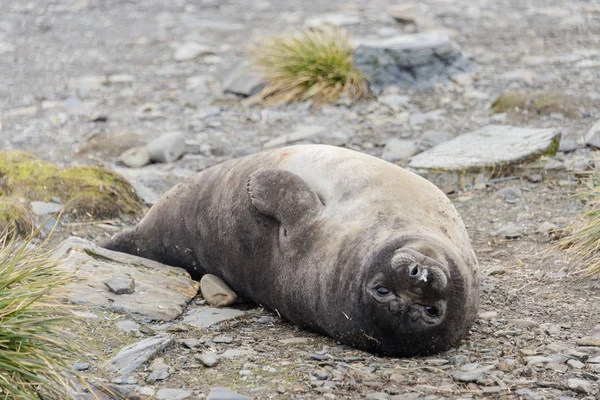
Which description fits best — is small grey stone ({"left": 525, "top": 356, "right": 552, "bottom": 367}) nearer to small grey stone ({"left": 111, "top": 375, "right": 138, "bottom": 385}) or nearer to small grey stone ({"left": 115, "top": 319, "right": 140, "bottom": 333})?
small grey stone ({"left": 111, "top": 375, "right": 138, "bottom": 385})

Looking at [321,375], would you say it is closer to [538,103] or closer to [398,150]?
[398,150]

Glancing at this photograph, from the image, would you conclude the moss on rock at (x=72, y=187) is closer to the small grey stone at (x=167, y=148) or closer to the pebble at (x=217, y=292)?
the small grey stone at (x=167, y=148)

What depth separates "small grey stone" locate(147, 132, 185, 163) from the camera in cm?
945

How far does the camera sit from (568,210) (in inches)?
287

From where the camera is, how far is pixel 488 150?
8492mm

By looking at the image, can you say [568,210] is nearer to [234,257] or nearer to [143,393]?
[234,257]

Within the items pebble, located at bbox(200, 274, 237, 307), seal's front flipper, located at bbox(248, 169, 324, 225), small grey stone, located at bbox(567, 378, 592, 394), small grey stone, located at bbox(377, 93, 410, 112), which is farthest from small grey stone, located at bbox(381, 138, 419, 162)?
small grey stone, located at bbox(567, 378, 592, 394)

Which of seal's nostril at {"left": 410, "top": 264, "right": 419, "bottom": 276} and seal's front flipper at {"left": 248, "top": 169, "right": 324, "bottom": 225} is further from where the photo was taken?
seal's front flipper at {"left": 248, "top": 169, "right": 324, "bottom": 225}

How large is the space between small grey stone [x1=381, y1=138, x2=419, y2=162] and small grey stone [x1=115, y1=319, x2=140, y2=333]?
166 inches

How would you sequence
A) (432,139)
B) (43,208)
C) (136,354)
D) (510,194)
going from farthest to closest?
(432,139) < (510,194) < (43,208) < (136,354)

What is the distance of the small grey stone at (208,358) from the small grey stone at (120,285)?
100cm

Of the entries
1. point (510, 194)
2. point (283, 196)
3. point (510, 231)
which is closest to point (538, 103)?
point (510, 194)

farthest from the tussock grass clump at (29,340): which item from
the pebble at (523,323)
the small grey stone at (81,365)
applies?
the pebble at (523,323)

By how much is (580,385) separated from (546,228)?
2.74 metres
